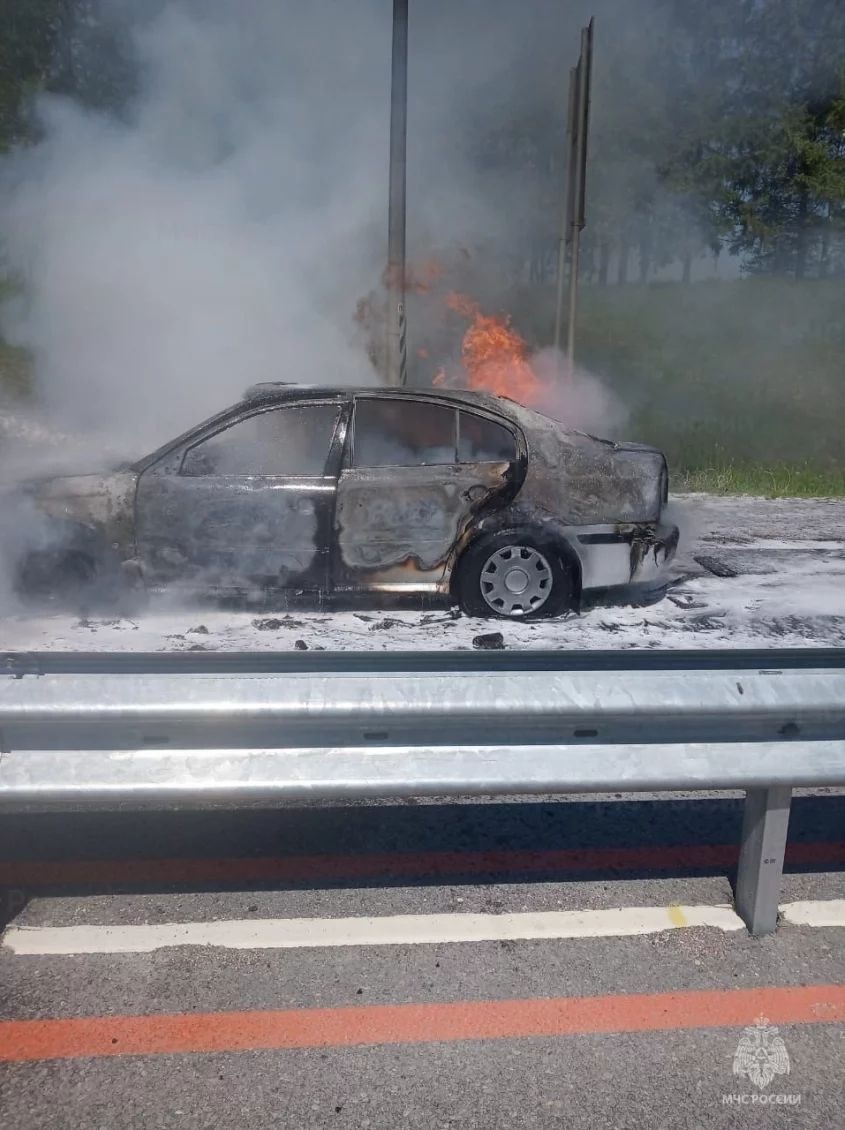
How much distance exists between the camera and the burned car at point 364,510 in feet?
18.4

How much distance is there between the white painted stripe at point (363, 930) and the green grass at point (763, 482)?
9372mm

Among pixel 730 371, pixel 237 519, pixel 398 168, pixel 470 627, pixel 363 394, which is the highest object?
pixel 398 168

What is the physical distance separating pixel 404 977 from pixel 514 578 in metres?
3.26

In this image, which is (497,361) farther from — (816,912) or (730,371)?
(730,371)

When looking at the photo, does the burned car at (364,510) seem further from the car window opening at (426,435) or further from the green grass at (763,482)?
the green grass at (763,482)

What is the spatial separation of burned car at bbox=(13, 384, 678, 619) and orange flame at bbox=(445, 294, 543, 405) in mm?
6511

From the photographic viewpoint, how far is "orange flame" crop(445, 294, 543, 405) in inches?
480

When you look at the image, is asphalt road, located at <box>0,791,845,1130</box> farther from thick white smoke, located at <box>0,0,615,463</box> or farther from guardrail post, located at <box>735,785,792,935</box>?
thick white smoke, located at <box>0,0,615,463</box>

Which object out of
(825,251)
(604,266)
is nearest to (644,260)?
(604,266)

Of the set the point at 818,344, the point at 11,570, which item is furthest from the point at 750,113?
the point at 11,570

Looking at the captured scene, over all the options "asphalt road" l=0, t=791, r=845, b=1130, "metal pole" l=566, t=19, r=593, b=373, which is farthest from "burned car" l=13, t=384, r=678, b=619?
"metal pole" l=566, t=19, r=593, b=373

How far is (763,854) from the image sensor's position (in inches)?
109

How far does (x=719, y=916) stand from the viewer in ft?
9.67

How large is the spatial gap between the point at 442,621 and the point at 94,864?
2.87m
